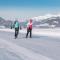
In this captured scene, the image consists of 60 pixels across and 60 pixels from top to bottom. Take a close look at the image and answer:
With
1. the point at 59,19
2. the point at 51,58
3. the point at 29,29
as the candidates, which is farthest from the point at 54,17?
the point at 51,58

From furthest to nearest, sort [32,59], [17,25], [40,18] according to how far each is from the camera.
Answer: [40,18] < [17,25] < [32,59]

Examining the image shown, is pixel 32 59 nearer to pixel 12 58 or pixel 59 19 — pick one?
pixel 12 58

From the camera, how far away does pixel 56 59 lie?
1007cm

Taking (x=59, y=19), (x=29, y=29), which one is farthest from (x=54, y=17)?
(x=29, y=29)

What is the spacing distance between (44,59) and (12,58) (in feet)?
3.85

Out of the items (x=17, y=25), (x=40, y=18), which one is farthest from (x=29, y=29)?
(x=40, y=18)

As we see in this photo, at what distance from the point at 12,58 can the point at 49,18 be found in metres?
85.2

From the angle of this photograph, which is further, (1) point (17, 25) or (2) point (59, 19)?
(2) point (59, 19)

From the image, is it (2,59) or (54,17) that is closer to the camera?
(2,59)

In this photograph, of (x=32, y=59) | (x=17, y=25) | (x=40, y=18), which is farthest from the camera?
(x=40, y=18)

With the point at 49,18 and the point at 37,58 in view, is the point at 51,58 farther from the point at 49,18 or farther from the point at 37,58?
the point at 49,18

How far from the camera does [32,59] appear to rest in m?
10.1

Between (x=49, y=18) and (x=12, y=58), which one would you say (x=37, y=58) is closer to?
(x=12, y=58)

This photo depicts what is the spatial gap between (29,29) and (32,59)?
12936 millimetres
